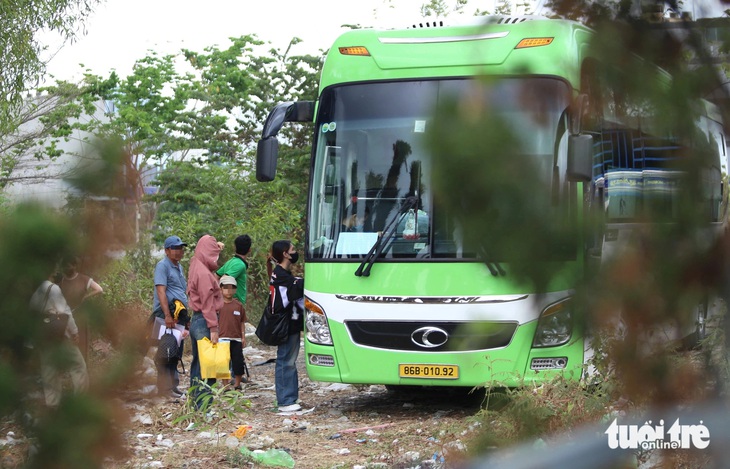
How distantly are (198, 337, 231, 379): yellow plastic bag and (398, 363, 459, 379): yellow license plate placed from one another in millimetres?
1633

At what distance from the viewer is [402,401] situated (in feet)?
32.8

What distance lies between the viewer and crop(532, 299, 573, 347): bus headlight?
1866 millimetres

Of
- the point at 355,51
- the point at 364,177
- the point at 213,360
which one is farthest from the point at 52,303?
the point at 355,51

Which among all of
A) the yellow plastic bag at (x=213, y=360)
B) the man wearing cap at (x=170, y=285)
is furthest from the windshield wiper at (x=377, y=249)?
the man wearing cap at (x=170, y=285)

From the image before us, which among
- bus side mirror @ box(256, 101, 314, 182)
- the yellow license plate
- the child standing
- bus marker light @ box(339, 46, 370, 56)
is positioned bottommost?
the yellow license plate

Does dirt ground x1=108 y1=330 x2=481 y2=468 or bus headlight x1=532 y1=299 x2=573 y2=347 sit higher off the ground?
bus headlight x1=532 y1=299 x2=573 y2=347

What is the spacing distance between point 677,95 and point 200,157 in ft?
82.9

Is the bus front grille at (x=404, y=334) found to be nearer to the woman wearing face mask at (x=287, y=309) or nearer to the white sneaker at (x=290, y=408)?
the woman wearing face mask at (x=287, y=309)

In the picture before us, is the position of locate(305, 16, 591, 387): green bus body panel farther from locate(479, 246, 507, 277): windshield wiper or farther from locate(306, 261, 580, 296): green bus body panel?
locate(479, 246, 507, 277): windshield wiper

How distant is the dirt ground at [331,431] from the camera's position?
7.05 metres

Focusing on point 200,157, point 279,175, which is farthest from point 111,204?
point 200,157

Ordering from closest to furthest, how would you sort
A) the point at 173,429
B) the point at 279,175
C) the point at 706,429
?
the point at 706,429 < the point at 173,429 < the point at 279,175

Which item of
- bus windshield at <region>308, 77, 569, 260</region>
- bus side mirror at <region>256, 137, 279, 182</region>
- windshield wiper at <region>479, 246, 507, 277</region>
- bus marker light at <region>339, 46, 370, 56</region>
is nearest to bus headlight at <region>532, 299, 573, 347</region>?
windshield wiper at <region>479, 246, 507, 277</region>

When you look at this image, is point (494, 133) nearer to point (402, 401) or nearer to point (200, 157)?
point (402, 401)
